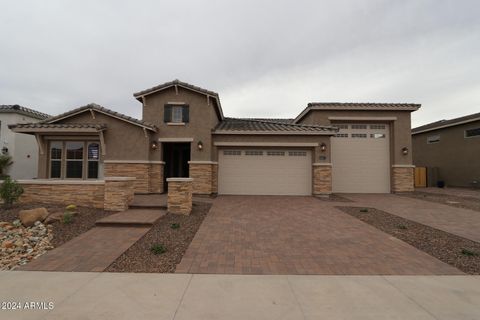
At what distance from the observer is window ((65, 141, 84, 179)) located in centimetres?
1195

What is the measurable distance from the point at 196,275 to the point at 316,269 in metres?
2.18

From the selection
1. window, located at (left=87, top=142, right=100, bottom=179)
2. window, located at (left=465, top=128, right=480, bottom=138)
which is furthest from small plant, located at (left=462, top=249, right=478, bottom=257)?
window, located at (left=465, top=128, right=480, bottom=138)

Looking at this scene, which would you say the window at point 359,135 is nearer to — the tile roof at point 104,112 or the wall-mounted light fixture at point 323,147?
the wall-mounted light fixture at point 323,147

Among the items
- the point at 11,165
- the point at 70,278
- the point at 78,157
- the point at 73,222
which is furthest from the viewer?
the point at 11,165

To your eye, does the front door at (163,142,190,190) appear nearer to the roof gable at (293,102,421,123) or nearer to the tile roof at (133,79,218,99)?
the tile roof at (133,79,218,99)

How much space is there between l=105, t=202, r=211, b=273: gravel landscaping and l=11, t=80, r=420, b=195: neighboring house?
5.60 meters

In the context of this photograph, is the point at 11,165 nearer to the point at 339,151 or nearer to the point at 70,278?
the point at 70,278

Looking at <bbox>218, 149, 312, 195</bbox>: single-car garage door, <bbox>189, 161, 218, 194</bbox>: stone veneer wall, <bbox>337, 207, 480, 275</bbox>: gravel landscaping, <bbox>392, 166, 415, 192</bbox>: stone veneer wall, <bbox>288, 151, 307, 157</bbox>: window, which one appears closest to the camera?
<bbox>337, 207, 480, 275</bbox>: gravel landscaping

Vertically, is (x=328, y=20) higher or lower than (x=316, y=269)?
higher

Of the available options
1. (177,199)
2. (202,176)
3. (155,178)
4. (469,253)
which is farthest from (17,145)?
(469,253)

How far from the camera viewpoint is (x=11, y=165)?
17422 millimetres

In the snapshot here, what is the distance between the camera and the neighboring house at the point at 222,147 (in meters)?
12.0

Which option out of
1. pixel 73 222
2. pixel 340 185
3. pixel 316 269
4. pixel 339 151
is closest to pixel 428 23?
pixel 339 151

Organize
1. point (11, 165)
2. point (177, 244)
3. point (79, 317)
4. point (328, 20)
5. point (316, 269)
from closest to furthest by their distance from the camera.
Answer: point (79, 317)
point (316, 269)
point (177, 244)
point (328, 20)
point (11, 165)
